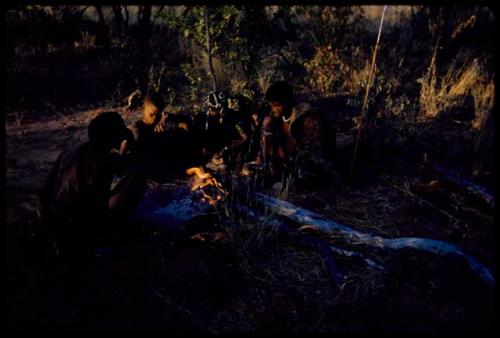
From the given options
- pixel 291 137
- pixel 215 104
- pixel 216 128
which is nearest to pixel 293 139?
pixel 291 137

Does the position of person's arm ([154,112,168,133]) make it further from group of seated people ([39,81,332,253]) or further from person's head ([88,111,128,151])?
person's head ([88,111,128,151])

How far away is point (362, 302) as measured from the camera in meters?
2.95

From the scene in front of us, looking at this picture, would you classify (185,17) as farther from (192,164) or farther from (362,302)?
(362,302)

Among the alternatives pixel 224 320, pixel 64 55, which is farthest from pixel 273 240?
pixel 64 55

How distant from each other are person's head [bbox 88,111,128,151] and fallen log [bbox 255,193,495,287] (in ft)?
4.53

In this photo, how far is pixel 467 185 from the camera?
3867 mm

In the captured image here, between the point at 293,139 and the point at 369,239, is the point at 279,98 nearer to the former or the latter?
the point at 293,139

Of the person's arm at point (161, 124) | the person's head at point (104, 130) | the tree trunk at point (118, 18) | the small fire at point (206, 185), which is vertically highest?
the tree trunk at point (118, 18)

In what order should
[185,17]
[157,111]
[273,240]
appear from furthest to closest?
[185,17], [157,111], [273,240]

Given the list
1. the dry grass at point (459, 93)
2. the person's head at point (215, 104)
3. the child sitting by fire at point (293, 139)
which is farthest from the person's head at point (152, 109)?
the dry grass at point (459, 93)

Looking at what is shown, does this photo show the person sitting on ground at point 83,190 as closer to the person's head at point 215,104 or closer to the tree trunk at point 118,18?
the person's head at point 215,104

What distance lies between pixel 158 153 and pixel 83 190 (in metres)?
1.78

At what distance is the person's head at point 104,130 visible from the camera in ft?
10.3

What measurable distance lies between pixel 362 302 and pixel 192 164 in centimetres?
283
